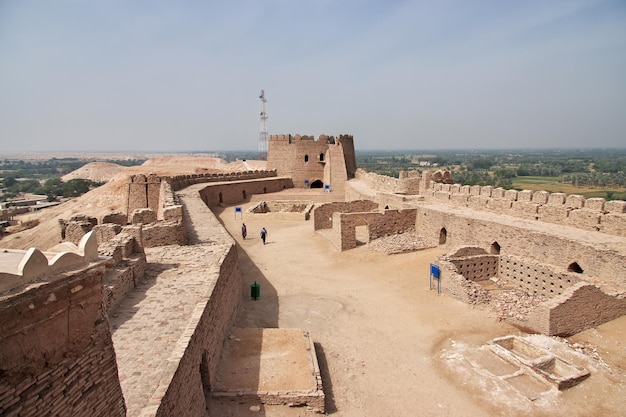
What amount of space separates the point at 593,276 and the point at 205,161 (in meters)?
62.1

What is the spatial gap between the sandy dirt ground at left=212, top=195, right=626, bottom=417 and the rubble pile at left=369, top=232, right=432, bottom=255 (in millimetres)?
346

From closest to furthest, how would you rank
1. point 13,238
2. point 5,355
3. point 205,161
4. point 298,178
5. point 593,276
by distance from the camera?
point 5,355 → point 593,276 → point 13,238 → point 298,178 → point 205,161

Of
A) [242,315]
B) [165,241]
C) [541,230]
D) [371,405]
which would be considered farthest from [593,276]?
[165,241]

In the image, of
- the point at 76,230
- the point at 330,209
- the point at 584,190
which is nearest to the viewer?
the point at 76,230

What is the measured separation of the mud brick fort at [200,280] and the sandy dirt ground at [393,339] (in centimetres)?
58

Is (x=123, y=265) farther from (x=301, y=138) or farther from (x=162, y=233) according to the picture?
(x=301, y=138)

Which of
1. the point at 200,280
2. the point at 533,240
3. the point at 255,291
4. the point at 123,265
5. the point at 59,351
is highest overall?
the point at 59,351

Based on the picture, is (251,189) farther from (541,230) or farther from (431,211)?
(541,230)

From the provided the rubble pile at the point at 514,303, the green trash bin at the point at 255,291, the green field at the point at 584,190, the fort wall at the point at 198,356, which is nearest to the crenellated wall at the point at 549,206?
the rubble pile at the point at 514,303

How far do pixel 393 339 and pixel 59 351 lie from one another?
7666 mm

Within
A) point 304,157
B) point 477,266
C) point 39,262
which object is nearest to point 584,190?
point 304,157

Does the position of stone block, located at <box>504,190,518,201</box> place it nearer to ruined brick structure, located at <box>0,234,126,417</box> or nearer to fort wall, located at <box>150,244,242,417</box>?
fort wall, located at <box>150,244,242,417</box>

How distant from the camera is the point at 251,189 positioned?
28719 mm

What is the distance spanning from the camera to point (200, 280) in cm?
829
